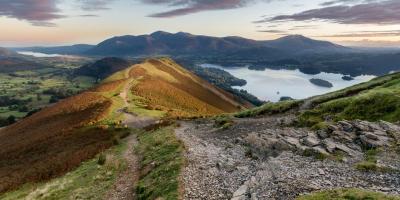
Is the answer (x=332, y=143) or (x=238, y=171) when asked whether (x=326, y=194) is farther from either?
(x=332, y=143)

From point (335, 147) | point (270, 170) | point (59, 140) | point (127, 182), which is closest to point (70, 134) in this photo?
point (59, 140)

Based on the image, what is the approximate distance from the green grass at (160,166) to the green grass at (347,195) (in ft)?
26.9

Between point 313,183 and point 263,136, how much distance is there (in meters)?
13.0

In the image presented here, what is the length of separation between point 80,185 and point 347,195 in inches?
882

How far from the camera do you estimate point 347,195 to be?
18.0 metres

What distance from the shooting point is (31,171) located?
129ft

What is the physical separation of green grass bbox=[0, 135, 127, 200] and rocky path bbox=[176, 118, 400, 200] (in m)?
7.30

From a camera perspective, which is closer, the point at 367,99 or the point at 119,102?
the point at 367,99

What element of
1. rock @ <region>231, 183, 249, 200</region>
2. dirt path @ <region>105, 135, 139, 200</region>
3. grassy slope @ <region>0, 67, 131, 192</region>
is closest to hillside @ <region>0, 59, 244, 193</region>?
grassy slope @ <region>0, 67, 131, 192</region>

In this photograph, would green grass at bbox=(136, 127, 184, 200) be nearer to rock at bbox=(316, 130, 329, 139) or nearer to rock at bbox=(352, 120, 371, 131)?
rock at bbox=(316, 130, 329, 139)

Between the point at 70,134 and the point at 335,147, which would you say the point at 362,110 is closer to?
the point at 335,147

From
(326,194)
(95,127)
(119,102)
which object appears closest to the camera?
(326,194)

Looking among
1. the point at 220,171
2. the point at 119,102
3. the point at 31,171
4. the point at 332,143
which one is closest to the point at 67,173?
the point at 31,171

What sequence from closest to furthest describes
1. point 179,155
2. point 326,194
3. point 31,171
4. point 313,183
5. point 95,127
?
1. point 326,194
2. point 313,183
3. point 179,155
4. point 31,171
5. point 95,127
